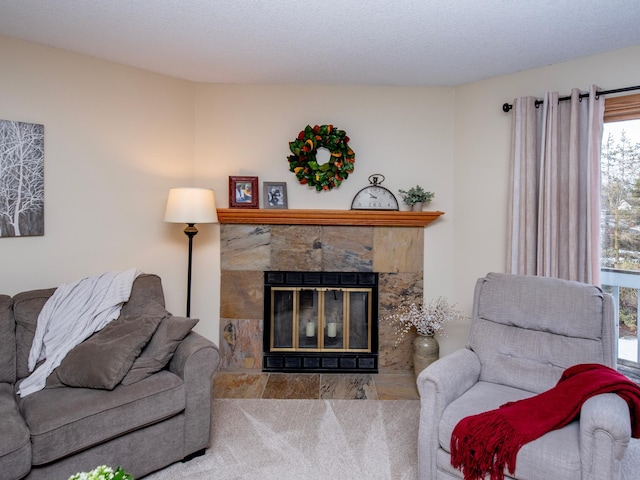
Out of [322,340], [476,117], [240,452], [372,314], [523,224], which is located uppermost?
[476,117]

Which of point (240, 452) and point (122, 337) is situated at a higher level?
point (122, 337)

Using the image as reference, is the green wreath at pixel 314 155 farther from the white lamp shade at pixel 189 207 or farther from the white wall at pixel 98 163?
the white wall at pixel 98 163

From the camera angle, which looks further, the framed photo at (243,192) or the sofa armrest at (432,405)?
the framed photo at (243,192)

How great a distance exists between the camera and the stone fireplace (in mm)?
3555

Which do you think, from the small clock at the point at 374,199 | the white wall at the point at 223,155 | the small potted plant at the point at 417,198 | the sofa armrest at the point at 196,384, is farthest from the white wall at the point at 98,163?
the small potted plant at the point at 417,198

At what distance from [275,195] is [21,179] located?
5.86 feet

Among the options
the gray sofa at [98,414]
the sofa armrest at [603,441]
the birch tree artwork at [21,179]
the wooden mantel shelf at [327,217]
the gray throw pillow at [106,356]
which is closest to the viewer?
the sofa armrest at [603,441]

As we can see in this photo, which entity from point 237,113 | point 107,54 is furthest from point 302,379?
point 107,54

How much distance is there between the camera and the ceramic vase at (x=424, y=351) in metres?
3.28

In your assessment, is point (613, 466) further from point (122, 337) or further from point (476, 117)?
point (476, 117)

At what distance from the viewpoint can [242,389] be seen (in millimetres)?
3199

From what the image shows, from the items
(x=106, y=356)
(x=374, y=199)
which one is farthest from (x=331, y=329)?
(x=106, y=356)

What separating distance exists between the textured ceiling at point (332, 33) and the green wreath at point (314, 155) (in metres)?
0.46

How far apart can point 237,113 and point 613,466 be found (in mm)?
3366
